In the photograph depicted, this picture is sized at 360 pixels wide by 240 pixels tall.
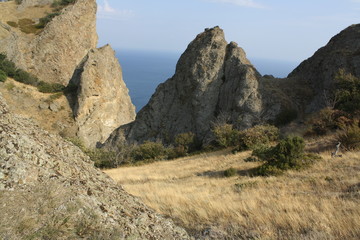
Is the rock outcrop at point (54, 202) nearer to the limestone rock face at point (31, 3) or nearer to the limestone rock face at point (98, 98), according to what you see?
the limestone rock face at point (98, 98)

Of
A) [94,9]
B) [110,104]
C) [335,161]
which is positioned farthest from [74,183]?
[94,9]

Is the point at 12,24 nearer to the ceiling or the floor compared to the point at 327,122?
nearer to the ceiling

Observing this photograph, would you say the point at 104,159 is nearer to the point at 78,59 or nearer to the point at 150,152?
the point at 150,152

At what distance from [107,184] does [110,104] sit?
4313 cm

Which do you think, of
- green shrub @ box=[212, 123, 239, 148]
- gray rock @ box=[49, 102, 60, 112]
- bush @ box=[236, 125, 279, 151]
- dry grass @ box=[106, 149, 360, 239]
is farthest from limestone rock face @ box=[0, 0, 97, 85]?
dry grass @ box=[106, 149, 360, 239]

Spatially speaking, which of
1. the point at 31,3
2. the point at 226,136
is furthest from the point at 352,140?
the point at 31,3

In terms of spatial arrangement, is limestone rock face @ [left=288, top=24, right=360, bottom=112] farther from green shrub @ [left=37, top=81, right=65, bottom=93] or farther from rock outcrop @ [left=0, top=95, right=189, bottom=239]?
green shrub @ [left=37, top=81, right=65, bottom=93]

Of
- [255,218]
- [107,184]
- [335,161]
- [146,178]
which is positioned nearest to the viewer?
[107,184]

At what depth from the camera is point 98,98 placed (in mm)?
44750

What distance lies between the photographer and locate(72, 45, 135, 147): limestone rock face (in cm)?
4206

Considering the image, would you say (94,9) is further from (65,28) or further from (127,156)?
(127,156)

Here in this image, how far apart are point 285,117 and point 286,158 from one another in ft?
52.1

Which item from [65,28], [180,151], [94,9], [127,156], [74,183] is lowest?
[127,156]

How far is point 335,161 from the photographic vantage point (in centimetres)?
1189
